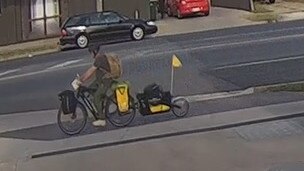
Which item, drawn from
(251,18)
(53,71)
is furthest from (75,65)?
(251,18)

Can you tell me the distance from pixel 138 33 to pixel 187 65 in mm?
9116

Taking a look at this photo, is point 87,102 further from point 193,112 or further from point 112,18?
point 112,18

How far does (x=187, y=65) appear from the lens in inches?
802

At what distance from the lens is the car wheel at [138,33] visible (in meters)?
29.1

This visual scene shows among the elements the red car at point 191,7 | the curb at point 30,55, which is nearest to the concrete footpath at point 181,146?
the curb at point 30,55

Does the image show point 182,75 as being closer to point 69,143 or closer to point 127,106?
point 127,106

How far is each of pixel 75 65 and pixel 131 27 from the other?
→ 22.0 feet

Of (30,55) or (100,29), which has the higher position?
(100,29)

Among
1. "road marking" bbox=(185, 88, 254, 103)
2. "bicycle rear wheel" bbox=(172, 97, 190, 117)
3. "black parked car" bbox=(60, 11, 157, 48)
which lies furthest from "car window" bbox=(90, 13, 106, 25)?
"bicycle rear wheel" bbox=(172, 97, 190, 117)

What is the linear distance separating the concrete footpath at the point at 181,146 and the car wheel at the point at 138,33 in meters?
16.1

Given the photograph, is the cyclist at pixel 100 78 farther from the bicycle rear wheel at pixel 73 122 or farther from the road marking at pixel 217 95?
the road marking at pixel 217 95

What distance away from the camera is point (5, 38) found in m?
30.9

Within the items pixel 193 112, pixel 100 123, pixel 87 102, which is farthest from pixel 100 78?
pixel 193 112

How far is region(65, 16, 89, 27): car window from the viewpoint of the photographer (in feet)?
Answer: 95.7
